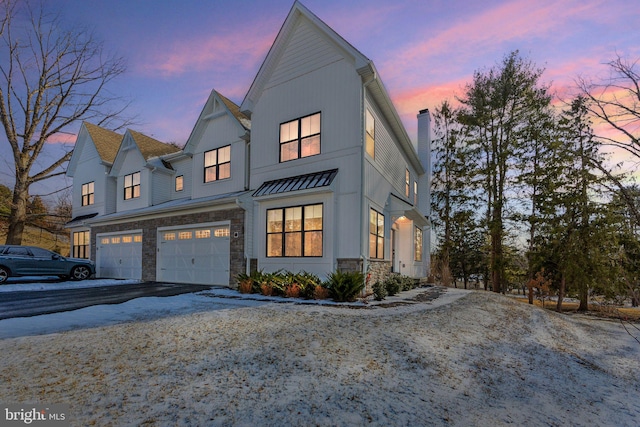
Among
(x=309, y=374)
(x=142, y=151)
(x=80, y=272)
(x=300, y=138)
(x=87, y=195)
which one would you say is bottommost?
(x=80, y=272)

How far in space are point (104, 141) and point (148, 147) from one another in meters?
4.71

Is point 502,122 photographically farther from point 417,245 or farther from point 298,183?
point 298,183

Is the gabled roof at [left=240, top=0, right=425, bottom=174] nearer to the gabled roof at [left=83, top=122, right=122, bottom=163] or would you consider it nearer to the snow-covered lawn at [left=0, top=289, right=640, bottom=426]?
the snow-covered lawn at [left=0, top=289, right=640, bottom=426]

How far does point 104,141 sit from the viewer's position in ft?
66.9

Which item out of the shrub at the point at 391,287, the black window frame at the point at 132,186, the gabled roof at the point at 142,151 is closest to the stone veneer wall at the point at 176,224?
the black window frame at the point at 132,186

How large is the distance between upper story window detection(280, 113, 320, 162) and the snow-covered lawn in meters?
6.15

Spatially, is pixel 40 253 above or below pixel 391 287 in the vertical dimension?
above

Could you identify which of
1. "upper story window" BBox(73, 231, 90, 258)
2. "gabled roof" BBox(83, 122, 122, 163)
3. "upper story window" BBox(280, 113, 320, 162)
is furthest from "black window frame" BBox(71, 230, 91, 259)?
"upper story window" BBox(280, 113, 320, 162)

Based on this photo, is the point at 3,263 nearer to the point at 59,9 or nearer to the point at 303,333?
the point at 303,333

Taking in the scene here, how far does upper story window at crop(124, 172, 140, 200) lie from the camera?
672 inches

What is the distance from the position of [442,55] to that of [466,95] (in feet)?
36.2

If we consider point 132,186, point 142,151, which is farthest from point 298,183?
point 132,186

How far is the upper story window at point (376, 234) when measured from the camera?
10.4m

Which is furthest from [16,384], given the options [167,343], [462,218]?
[462,218]
